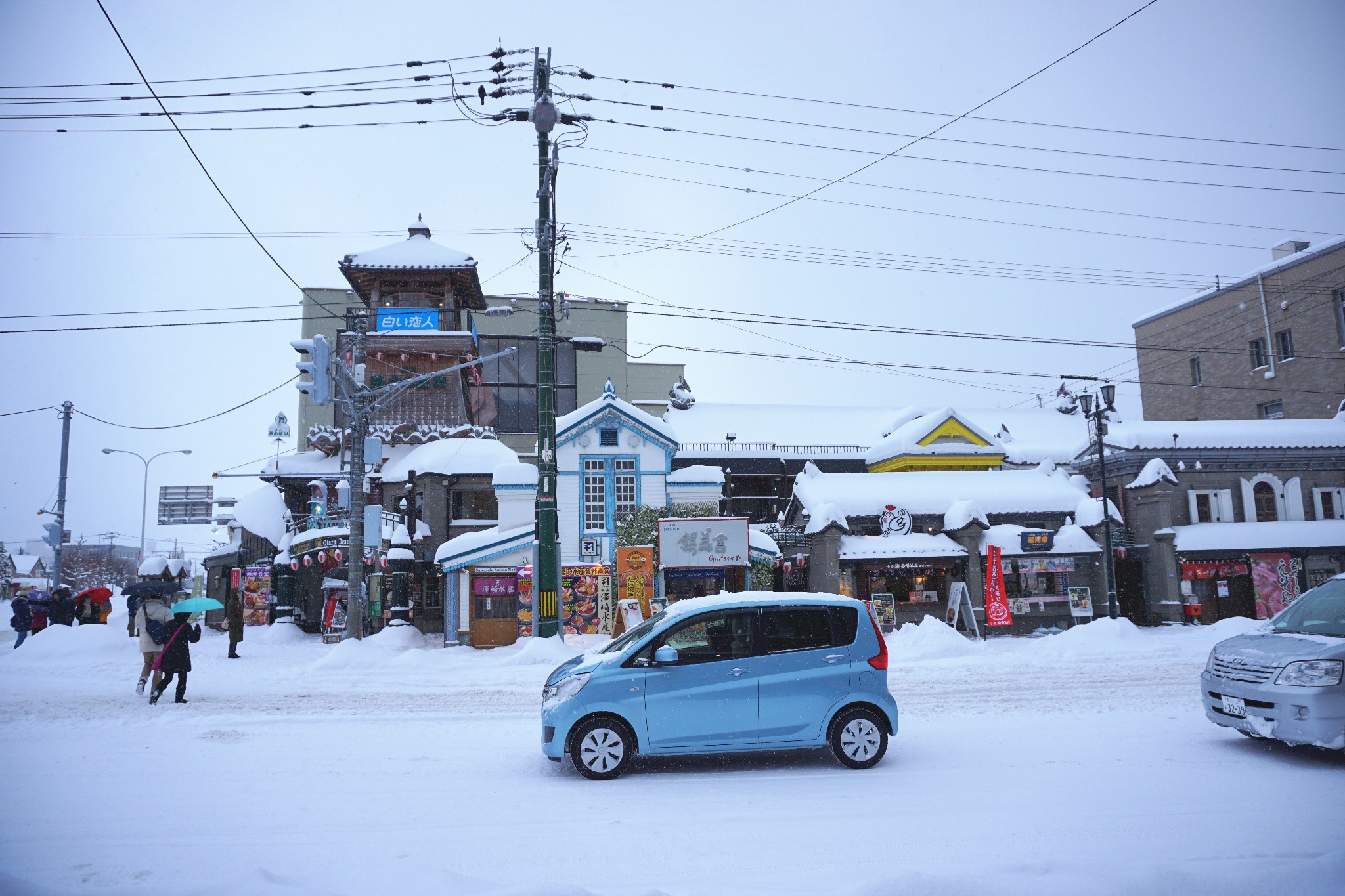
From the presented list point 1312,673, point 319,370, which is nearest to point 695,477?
point 319,370

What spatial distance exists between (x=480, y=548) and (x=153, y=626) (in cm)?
1308

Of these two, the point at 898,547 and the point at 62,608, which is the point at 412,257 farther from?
the point at 898,547

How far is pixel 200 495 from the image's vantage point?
62656 millimetres

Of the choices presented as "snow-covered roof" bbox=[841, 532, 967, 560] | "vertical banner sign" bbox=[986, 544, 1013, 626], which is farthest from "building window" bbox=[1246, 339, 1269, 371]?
"vertical banner sign" bbox=[986, 544, 1013, 626]

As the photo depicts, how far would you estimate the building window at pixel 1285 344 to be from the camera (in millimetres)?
39125

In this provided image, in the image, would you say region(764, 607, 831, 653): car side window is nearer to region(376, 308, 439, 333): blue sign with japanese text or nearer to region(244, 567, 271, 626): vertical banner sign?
region(244, 567, 271, 626): vertical banner sign

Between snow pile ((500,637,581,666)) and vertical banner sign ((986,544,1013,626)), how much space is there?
15038 mm

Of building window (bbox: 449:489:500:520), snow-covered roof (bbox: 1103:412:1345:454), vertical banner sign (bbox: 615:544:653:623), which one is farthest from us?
building window (bbox: 449:489:500:520)

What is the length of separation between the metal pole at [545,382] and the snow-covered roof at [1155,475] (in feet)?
78.1

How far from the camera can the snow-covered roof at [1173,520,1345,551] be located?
29375 millimetres

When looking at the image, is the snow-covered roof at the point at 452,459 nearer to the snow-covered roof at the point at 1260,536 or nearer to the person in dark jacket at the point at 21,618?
the person in dark jacket at the point at 21,618

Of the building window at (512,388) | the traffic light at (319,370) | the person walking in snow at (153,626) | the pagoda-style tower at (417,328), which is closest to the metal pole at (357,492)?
the traffic light at (319,370)

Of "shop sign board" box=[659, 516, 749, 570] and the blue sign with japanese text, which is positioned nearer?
"shop sign board" box=[659, 516, 749, 570]

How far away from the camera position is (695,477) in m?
28.3
